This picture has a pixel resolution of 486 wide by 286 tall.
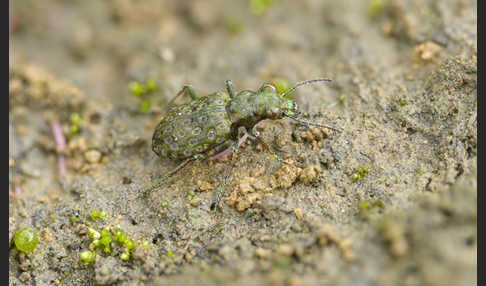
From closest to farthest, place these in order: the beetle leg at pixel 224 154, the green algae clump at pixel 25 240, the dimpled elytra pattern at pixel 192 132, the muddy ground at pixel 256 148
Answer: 1. the muddy ground at pixel 256 148
2. the green algae clump at pixel 25 240
3. the beetle leg at pixel 224 154
4. the dimpled elytra pattern at pixel 192 132

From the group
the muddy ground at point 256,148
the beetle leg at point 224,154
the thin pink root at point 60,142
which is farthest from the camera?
the thin pink root at point 60,142

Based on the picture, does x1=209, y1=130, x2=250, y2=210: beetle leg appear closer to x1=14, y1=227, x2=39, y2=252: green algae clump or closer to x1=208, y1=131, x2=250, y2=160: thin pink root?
x1=208, y1=131, x2=250, y2=160: thin pink root

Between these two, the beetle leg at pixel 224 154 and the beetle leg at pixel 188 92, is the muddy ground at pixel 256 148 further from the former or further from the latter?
the beetle leg at pixel 188 92

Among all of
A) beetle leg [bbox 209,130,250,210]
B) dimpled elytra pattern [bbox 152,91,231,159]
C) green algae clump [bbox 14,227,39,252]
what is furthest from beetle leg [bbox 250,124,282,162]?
green algae clump [bbox 14,227,39,252]

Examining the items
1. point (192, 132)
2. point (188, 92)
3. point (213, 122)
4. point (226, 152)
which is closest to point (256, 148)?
point (226, 152)

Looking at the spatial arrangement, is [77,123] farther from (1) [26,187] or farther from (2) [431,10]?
(2) [431,10]

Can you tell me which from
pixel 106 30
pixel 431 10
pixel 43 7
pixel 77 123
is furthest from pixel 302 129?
pixel 43 7

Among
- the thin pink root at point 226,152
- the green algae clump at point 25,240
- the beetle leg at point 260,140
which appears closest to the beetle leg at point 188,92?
the thin pink root at point 226,152

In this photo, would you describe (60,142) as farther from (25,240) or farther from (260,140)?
(260,140)
